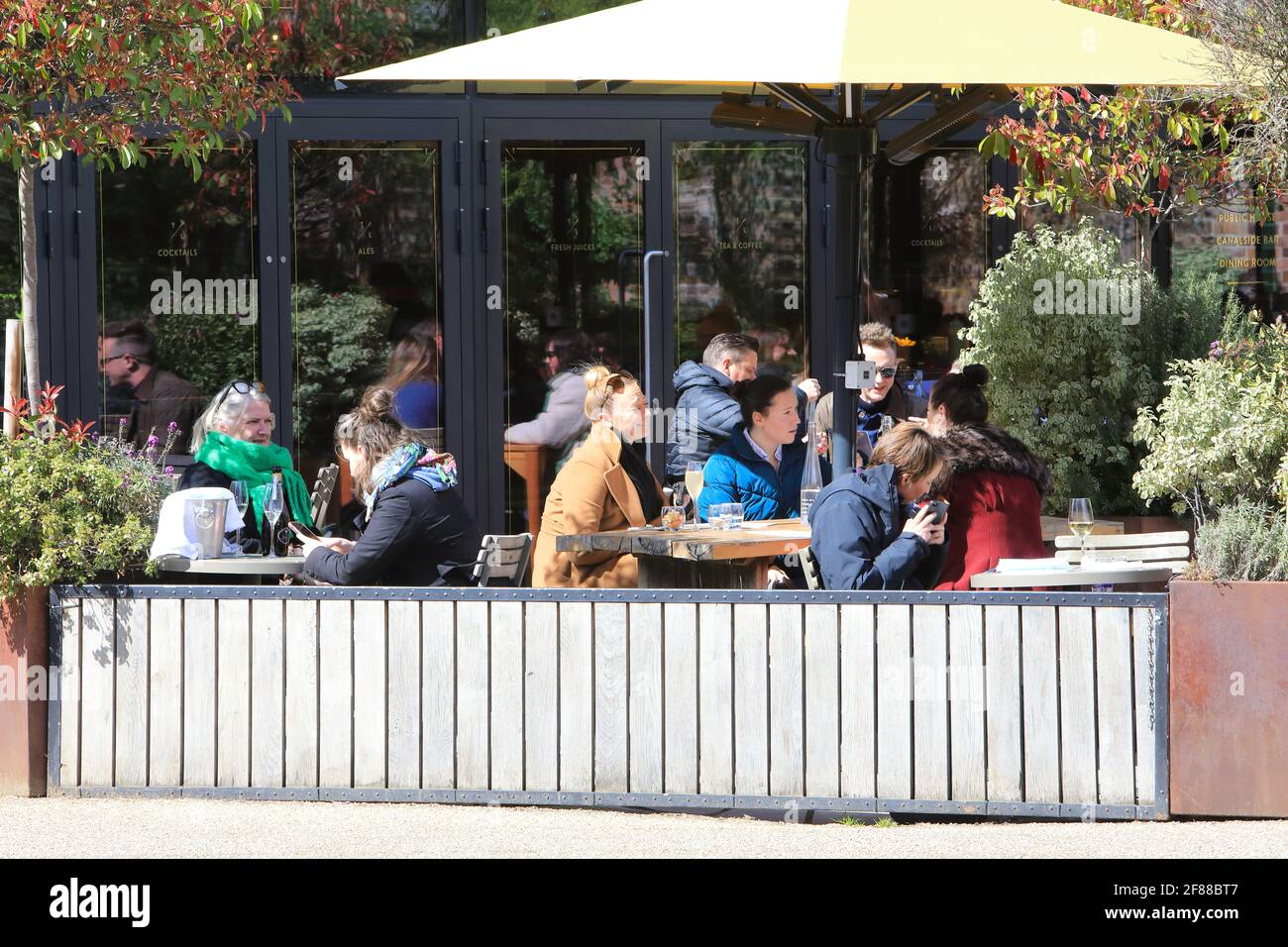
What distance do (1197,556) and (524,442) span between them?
508 cm

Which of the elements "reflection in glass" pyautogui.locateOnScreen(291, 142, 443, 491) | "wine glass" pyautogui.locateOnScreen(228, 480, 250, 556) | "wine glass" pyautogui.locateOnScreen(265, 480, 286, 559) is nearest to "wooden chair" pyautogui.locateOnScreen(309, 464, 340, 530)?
"wine glass" pyautogui.locateOnScreen(228, 480, 250, 556)

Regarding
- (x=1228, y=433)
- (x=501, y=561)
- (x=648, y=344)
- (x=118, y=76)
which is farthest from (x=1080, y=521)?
(x=648, y=344)

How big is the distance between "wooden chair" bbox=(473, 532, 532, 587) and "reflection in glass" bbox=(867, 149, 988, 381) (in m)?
4.12

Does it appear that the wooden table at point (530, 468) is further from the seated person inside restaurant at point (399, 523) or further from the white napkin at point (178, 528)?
the white napkin at point (178, 528)

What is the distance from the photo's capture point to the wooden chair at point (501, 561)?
6.24m

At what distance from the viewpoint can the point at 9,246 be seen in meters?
9.38

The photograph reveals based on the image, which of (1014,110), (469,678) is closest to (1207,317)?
(1014,110)

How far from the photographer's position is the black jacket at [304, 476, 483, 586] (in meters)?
6.05

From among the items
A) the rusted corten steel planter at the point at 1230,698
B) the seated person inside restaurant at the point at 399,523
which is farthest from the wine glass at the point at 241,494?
the rusted corten steel planter at the point at 1230,698

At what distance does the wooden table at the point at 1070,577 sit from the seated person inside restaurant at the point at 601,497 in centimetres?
152

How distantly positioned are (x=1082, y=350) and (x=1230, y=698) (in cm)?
362

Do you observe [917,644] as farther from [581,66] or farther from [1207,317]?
[1207,317]

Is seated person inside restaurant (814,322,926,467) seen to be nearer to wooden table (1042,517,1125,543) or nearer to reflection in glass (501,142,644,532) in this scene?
wooden table (1042,517,1125,543)

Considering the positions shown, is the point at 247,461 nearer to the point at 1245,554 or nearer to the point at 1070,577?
the point at 1070,577
